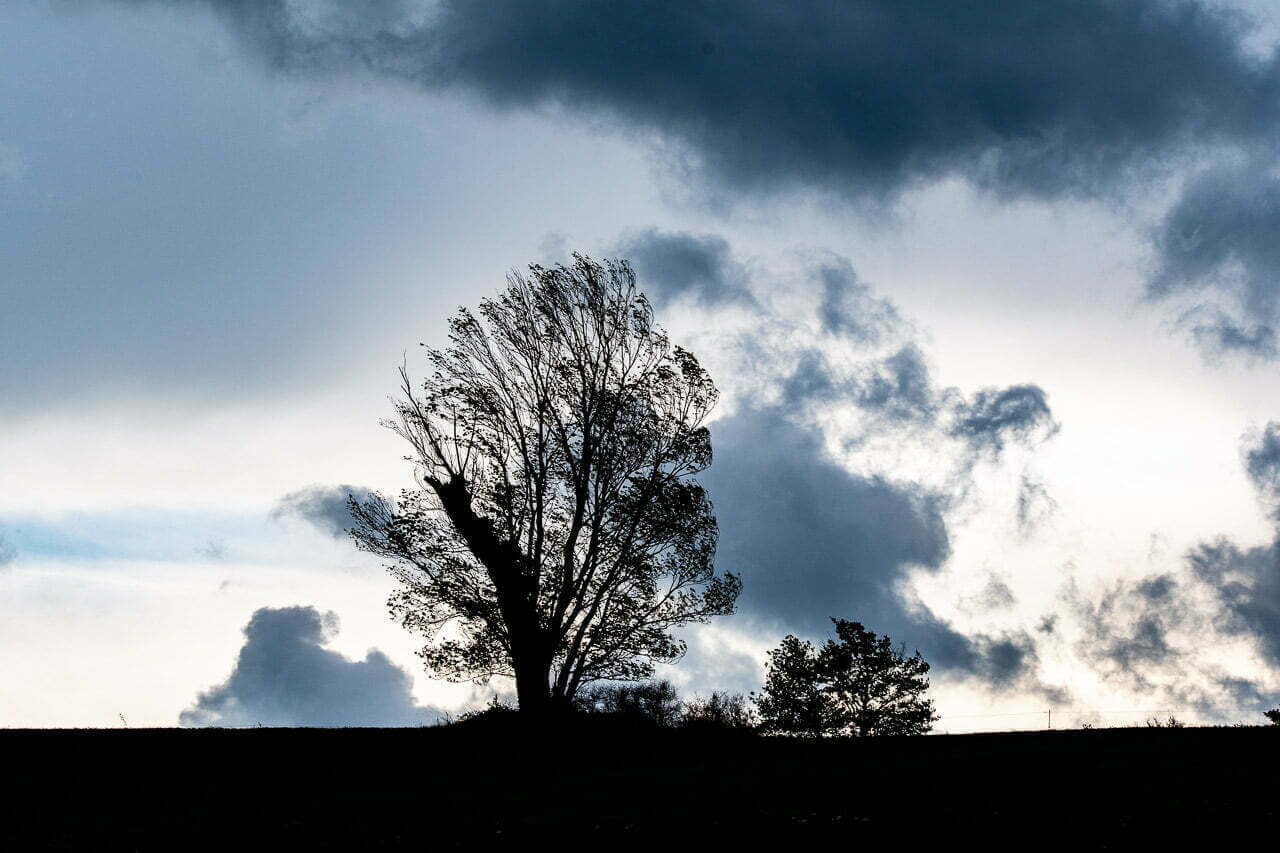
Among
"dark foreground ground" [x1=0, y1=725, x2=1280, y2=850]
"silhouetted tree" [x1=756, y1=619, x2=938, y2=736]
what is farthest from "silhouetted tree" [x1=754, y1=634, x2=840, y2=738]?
"dark foreground ground" [x1=0, y1=725, x2=1280, y2=850]

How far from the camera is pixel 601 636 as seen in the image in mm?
34844

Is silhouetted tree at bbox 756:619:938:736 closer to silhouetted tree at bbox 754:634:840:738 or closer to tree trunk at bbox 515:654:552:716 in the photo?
silhouetted tree at bbox 754:634:840:738

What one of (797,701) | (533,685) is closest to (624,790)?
(533,685)

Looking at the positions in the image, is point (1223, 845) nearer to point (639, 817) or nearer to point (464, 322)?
point (639, 817)

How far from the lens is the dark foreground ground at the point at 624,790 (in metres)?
16.3

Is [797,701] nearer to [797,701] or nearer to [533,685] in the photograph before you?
[797,701]

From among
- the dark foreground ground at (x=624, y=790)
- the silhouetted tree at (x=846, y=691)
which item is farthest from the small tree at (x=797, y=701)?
the dark foreground ground at (x=624, y=790)

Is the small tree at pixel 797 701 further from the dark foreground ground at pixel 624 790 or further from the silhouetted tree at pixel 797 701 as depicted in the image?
the dark foreground ground at pixel 624 790

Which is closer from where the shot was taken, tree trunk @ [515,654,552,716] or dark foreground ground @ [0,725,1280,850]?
dark foreground ground @ [0,725,1280,850]

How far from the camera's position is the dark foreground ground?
53.4 feet

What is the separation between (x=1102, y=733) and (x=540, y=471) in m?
17.9

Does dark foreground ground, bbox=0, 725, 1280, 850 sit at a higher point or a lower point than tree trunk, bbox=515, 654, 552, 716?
lower

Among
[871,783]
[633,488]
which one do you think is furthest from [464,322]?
[871,783]

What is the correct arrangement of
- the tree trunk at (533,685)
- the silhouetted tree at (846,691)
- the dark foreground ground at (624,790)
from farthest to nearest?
the silhouetted tree at (846,691)
the tree trunk at (533,685)
the dark foreground ground at (624,790)
